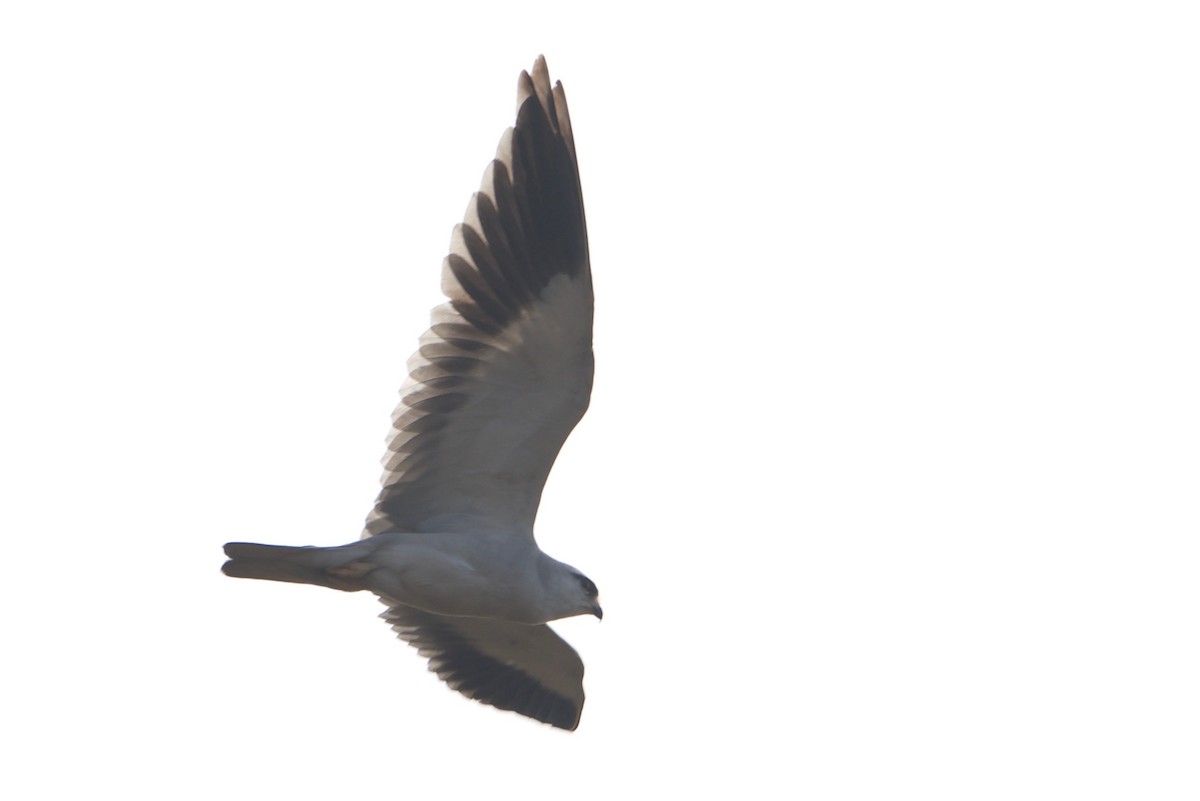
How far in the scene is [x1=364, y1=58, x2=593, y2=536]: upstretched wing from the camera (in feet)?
32.1

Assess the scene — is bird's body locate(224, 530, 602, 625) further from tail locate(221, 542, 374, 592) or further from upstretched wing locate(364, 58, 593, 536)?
upstretched wing locate(364, 58, 593, 536)

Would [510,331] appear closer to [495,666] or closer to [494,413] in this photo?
[494,413]

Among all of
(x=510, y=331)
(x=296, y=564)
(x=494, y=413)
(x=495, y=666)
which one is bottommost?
(x=495, y=666)

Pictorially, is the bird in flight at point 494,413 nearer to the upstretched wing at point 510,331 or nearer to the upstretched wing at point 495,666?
the upstretched wing at point 510,331

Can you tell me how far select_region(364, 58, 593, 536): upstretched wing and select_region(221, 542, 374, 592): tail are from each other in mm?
419

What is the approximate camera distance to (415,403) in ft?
33.0

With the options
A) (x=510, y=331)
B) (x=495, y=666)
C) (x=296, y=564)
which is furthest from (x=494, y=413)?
(x=495, y=666)

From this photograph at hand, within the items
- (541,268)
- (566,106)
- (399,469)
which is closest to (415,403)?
(399,469)

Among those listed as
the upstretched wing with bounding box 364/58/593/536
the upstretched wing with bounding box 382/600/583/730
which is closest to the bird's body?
the upstretched wing with bounding box 364/58/593/536

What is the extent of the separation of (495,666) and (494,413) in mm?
2372

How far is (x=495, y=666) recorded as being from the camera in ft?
38.1

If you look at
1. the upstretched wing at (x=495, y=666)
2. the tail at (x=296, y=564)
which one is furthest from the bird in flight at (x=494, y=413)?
the upstretched wing at (x=495, y=666)

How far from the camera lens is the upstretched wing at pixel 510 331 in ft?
32.1

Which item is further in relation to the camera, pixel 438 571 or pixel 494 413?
pixel 494 413
